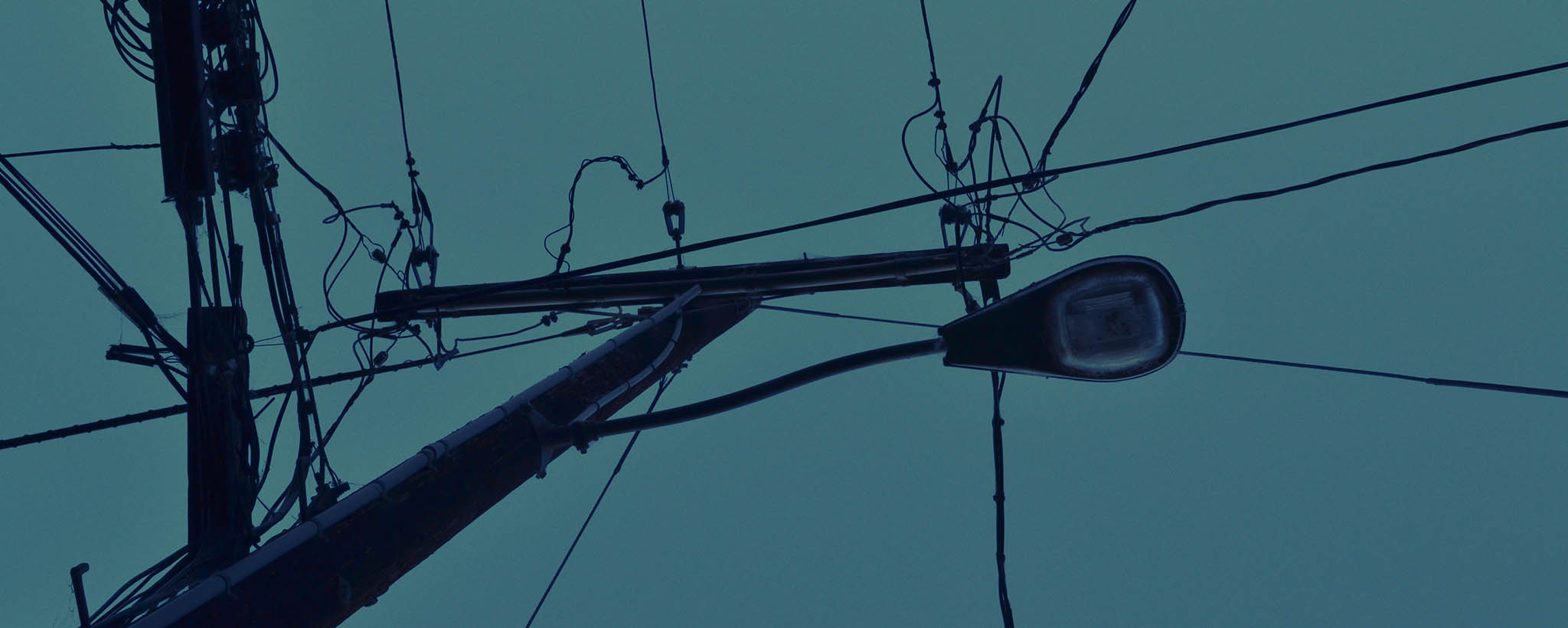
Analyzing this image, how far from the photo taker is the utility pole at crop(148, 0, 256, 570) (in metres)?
4.91

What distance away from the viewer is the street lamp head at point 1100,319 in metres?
3.36

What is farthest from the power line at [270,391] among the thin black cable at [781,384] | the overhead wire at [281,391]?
the thin black cable at [781,384]

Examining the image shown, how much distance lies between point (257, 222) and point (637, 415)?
2.90 m

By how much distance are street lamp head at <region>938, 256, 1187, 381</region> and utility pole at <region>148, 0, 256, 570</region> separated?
3.27 meters

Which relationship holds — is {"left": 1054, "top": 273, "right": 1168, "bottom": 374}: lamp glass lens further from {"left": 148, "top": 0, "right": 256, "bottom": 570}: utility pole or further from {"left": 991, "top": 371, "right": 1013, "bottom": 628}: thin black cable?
{"left": 148, "top": 0, "right": 256, "bottom": 570}: utility pole

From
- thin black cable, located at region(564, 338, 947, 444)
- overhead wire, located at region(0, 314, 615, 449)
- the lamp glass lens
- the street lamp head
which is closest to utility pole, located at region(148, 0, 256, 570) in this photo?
overhead wire, located at region(0, 314, 615, 449)

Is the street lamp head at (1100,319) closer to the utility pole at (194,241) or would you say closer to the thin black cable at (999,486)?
the thin black cable at (999,486)

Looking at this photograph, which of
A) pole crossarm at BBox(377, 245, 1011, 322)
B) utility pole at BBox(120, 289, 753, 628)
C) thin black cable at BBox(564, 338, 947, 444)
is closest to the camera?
utility pole at BBox(120, 289, 753, 628)

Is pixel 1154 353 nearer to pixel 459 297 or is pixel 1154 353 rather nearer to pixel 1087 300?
pixel 1087 300

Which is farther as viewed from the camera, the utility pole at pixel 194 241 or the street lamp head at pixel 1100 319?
the utility pole at pixel 194 241

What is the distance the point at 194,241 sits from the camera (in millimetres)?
4910

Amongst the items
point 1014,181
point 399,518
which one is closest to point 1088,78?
point 1014,181

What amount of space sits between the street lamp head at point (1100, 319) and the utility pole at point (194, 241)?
129 inches

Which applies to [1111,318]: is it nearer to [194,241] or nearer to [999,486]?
[999,486]
